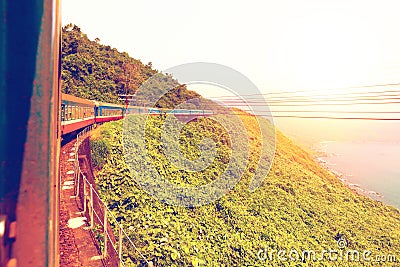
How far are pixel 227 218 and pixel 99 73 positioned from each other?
2701 centimetres

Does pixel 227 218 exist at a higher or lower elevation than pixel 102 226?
lower

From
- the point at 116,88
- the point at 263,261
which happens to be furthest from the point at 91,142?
the point at 116,88

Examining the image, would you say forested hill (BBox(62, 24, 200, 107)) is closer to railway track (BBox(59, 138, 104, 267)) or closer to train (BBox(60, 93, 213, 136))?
train (BBox(60, 93, 213, 136))

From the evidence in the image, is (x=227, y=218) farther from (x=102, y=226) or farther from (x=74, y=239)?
(x=74, y=239)

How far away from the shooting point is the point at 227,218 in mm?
9180

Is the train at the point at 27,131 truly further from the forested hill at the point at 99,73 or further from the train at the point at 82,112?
the forested hill at the point at 99,73

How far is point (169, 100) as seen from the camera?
3797 cm

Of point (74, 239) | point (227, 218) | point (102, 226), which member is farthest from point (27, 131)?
point (227, 218)

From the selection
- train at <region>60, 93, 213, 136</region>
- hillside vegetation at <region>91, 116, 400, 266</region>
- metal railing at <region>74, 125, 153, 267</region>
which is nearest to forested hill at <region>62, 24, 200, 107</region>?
train at <region>60, 93, 213, 136</region>

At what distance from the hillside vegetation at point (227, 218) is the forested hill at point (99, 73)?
54.8 ft

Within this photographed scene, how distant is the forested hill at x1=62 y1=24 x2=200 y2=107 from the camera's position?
26719mm

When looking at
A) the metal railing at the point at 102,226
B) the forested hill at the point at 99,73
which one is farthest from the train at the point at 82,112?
the forested hill at the point at 99,73

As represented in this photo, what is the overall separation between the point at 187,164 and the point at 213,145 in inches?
156

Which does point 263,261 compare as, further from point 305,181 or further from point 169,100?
point 169,100
